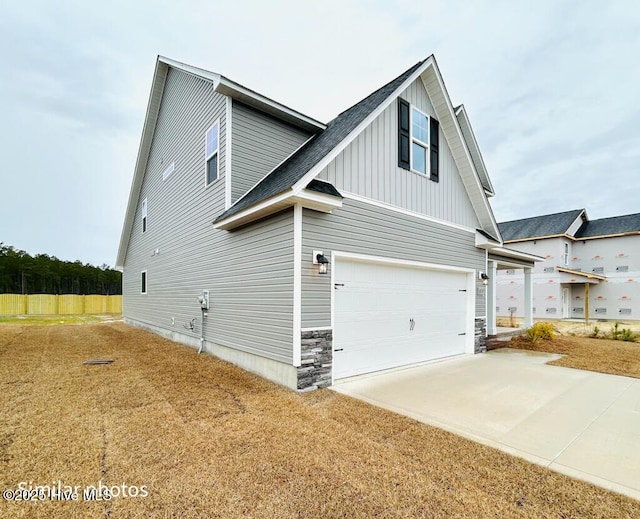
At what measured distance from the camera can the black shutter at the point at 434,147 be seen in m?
7.93

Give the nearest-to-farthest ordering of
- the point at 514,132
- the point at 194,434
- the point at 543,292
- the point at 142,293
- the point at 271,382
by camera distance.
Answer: the point at 194,434 → the point at 271,382 → the point at 142,293 → the point at 514,132 → the point at 543,292

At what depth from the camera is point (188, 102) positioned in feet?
31.3

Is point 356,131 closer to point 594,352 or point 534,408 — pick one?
point 534,408

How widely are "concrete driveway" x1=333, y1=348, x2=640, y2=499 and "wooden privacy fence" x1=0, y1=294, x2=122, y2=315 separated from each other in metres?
30.9

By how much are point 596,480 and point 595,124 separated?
20.4 m

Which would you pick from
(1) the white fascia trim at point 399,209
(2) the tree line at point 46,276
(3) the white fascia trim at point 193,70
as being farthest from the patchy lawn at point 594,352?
(2) the tree line at point 46,276

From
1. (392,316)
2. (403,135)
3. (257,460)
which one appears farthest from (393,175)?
(257,460)

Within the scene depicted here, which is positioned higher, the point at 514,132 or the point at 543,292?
the point at 514,132

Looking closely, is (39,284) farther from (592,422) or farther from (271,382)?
(592,422)

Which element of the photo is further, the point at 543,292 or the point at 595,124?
the point at 543,292

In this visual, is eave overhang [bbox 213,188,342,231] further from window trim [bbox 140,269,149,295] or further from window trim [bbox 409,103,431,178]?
window trim [bbox 140,269,149,295]

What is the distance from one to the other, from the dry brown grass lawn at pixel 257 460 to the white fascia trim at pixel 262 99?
5.83 meters

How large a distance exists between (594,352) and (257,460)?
9.97 metres

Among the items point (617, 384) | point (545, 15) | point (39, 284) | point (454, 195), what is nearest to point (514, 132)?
point (545, 15)
